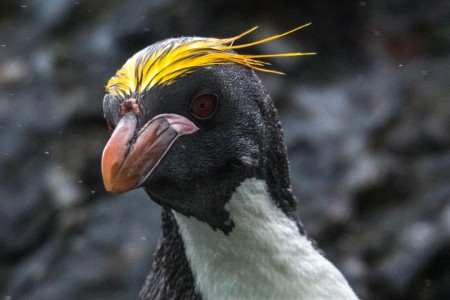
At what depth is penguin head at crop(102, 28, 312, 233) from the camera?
9.66 ft

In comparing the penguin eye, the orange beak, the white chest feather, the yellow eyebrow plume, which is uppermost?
the yellow eyebrow plume

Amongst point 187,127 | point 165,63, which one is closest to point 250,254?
point 187,127

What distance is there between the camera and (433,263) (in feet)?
20.7

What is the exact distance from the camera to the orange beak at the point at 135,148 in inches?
113

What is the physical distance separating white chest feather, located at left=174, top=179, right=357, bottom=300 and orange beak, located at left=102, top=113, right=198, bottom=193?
14.4 inches

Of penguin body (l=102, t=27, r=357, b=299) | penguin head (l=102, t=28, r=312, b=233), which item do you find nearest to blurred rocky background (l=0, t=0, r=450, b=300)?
penguin body (l=102, t=27, r=357, b=299)

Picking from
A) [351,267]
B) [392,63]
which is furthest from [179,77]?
[392,63]

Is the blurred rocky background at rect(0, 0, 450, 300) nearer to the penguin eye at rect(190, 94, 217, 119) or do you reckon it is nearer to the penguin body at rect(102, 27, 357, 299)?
the penguin body at rect(102, 27, 357, 299)

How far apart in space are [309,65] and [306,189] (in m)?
1.18

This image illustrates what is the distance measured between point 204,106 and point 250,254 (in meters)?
0.59

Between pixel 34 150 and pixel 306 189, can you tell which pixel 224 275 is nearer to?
pixel 306 189

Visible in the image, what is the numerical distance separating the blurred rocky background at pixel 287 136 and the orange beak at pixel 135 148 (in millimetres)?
3582

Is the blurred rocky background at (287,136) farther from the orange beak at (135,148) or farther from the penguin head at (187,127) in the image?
the orange beak at (135,148)

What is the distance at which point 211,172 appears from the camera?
3.13 meters
